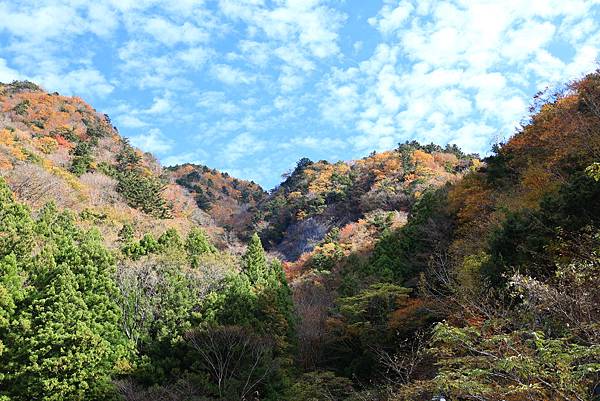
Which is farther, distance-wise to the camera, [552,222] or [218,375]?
[218,375]

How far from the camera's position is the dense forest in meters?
6.34

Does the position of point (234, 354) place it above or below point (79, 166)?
below

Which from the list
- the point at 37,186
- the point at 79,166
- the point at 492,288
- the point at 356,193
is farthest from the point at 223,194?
the point at 492,288

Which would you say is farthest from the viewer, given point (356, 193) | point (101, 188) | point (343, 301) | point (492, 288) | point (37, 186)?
point (356, 193)

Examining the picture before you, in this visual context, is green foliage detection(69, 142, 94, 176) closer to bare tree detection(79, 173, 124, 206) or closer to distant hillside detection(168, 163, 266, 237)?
bare tree detection(79, 173, 124, 206)

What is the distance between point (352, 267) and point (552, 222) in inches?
718

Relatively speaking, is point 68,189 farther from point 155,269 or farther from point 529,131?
point 529,131

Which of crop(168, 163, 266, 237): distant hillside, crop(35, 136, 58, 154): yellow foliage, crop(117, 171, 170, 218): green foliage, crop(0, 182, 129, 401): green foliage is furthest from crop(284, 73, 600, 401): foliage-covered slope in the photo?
crop(168, 163, 266, 237): distant hillside

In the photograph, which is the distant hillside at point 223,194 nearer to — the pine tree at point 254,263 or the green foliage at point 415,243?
the green foliage at point 415,243

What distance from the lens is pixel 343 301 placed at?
73.0 feet

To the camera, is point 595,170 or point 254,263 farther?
point 254,263

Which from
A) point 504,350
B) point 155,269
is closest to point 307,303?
point 155,269

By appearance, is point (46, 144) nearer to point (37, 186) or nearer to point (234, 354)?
point (37, 186)

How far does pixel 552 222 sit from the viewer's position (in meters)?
12.7
